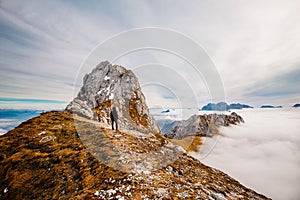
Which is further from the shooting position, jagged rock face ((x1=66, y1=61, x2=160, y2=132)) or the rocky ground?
jagged rock face ((x1=66, y1=61, x2=160, y2=132))

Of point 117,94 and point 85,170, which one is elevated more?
point 117,94

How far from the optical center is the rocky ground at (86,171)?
25.7 ft

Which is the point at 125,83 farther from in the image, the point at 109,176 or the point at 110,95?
the point at 109,176

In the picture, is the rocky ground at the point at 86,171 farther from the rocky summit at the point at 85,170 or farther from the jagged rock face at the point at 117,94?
the jagged rock face at the point at 117,94

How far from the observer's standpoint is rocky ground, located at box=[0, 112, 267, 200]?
7.85m

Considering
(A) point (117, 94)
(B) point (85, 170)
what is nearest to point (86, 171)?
(B) point (85, 170)

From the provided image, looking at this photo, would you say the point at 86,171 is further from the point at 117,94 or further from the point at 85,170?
the point at 117,94

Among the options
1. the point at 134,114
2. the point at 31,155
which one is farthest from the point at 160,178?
the point at 134,114

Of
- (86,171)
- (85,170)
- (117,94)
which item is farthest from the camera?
(117,94)

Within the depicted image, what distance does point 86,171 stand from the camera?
9.58 metres

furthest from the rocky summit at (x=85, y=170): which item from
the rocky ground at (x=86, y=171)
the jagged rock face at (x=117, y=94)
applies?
the jagged rock face at (x=117, y=94)

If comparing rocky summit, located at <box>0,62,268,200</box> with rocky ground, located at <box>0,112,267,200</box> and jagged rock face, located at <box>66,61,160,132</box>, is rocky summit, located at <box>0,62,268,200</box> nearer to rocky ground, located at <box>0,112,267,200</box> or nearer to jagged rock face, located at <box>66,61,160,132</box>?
rocky ground, located at <box>0,112,267,200</box>

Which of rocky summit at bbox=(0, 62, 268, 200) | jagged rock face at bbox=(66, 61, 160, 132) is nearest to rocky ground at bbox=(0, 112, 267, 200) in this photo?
rocky summit at bbox=(0, 62, 268, 200)

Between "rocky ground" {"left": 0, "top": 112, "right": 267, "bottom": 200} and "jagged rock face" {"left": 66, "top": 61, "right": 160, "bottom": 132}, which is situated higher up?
"jagged rock face" {"left": 66, "top": 61, "right": 160, "bottom": 132}
